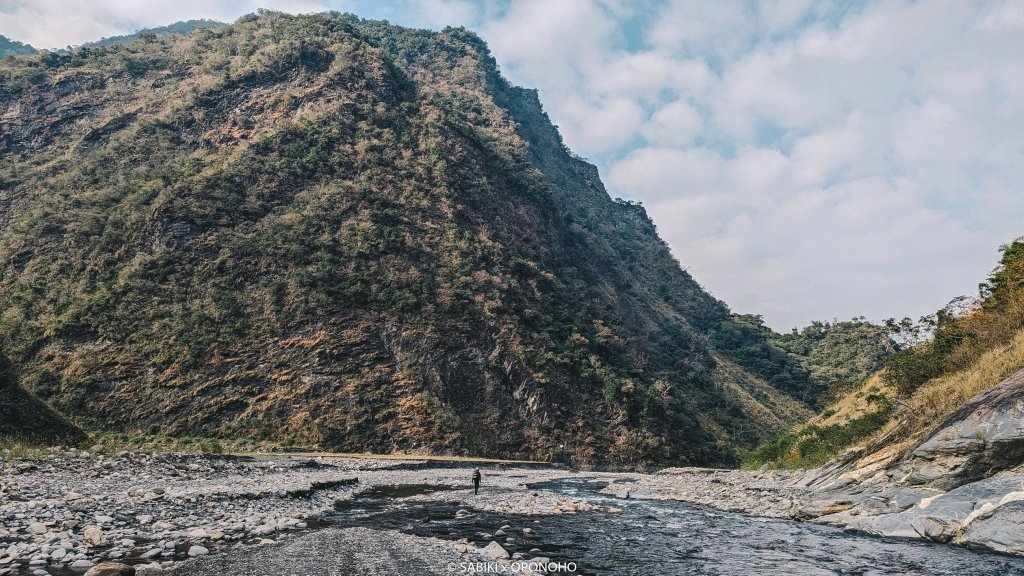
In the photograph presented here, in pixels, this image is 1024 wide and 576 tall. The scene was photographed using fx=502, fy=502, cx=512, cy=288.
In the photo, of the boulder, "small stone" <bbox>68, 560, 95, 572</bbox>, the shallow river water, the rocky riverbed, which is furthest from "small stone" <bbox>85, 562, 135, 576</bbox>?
the shallow river water

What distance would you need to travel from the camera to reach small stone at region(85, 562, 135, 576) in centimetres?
864

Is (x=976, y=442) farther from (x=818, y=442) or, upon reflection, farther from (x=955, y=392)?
(x=818, y=442)

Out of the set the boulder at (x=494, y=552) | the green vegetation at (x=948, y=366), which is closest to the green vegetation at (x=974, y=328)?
the green vegetation at (x=948, y=366)

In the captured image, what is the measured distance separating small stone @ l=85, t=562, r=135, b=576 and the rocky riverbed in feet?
1.56

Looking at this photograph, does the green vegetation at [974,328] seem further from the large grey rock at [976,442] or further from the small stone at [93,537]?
the small stone at [93,537]

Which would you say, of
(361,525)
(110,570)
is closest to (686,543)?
(361,525)

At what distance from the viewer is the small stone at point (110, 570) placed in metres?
8.64

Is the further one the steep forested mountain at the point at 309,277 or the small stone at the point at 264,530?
the steep forested mountain at the point at 309,277

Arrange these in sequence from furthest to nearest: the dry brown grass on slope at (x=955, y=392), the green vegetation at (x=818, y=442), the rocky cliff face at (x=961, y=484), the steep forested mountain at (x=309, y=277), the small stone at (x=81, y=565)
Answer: the steep forested mountain at (x=309, y=277), the green vegetation at (x=818, y=442), the dry brown grass on slope at (x=955, y=392), the rocky cliff face at (x=961, y=484), the small stone at (x=81, y=565)

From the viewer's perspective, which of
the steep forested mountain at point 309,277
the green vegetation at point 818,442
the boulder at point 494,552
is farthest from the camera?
the steep forested mountain at point 309,277

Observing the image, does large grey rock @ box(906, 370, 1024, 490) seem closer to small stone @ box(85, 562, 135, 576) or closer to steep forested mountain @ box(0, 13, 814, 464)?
small stone @ box(85, 562, 135, 576)

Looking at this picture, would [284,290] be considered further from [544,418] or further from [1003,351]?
[1003,351]

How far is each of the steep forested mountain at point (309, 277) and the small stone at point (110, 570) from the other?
50.1m

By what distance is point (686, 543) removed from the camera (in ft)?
50.2
